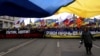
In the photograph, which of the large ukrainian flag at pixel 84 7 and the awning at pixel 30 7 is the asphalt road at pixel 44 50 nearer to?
the large ukrainian flag at pixel 84 7

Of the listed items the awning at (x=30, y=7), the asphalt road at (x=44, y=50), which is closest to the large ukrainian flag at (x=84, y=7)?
the awning at (x=30, y=7)

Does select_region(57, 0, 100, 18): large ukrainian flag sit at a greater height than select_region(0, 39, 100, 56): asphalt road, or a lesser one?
greater

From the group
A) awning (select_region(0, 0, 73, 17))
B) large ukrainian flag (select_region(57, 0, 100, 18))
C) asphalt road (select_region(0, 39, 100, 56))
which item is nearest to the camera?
awning (select_region(0, 0, 73, 17))

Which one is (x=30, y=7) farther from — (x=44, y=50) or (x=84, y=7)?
(x=44, y=50)

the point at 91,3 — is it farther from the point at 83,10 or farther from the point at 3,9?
the point at 3,9

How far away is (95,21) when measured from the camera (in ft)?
171

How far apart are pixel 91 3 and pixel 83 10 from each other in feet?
0.87

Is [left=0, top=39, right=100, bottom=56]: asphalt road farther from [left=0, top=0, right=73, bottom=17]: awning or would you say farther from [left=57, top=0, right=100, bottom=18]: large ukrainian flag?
[left=0, top=0, right=73, bottom=17]: awning

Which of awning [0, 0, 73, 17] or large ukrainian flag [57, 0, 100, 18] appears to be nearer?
awning [0, 0, 73, 17]

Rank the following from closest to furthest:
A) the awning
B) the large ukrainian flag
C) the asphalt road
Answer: the awning → the large ukrainian flag → the asphalt road

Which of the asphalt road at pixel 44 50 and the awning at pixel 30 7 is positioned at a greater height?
the awning at pixel 30 7

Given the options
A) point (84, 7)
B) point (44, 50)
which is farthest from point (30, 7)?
point (44, 50)

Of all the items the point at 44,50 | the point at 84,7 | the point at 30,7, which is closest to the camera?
the point at 30,7

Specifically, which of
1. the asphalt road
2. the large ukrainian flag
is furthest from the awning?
the asphalt road
